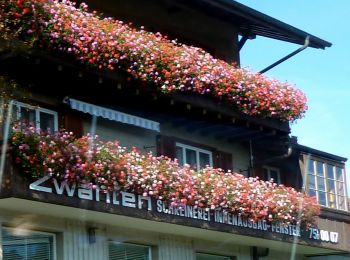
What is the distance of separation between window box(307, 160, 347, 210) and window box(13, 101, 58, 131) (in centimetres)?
738

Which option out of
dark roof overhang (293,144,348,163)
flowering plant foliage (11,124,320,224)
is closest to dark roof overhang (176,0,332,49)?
dark roof overhang (293,144,348,163)

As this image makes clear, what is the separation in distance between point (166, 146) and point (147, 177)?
2516 millimetres

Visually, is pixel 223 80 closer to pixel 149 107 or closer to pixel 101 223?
pixel 149 107

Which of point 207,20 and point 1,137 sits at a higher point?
point 207,20

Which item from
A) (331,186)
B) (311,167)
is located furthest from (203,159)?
(331,186)

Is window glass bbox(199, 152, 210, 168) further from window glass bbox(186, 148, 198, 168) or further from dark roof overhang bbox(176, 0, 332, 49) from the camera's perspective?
dark roof overhang bbox(176, 0, 332, 49)

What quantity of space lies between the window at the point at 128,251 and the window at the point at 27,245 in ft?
4.49

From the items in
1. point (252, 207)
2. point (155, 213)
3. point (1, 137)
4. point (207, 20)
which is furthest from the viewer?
point (207, 20)

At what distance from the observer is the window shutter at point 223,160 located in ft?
58.2

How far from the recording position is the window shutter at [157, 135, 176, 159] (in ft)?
53.0

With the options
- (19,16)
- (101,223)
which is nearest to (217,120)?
(101,223)

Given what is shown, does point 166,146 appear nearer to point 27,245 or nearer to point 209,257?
point 209,257

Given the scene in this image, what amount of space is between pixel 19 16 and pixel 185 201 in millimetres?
4264

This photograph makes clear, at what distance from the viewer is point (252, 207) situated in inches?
635
